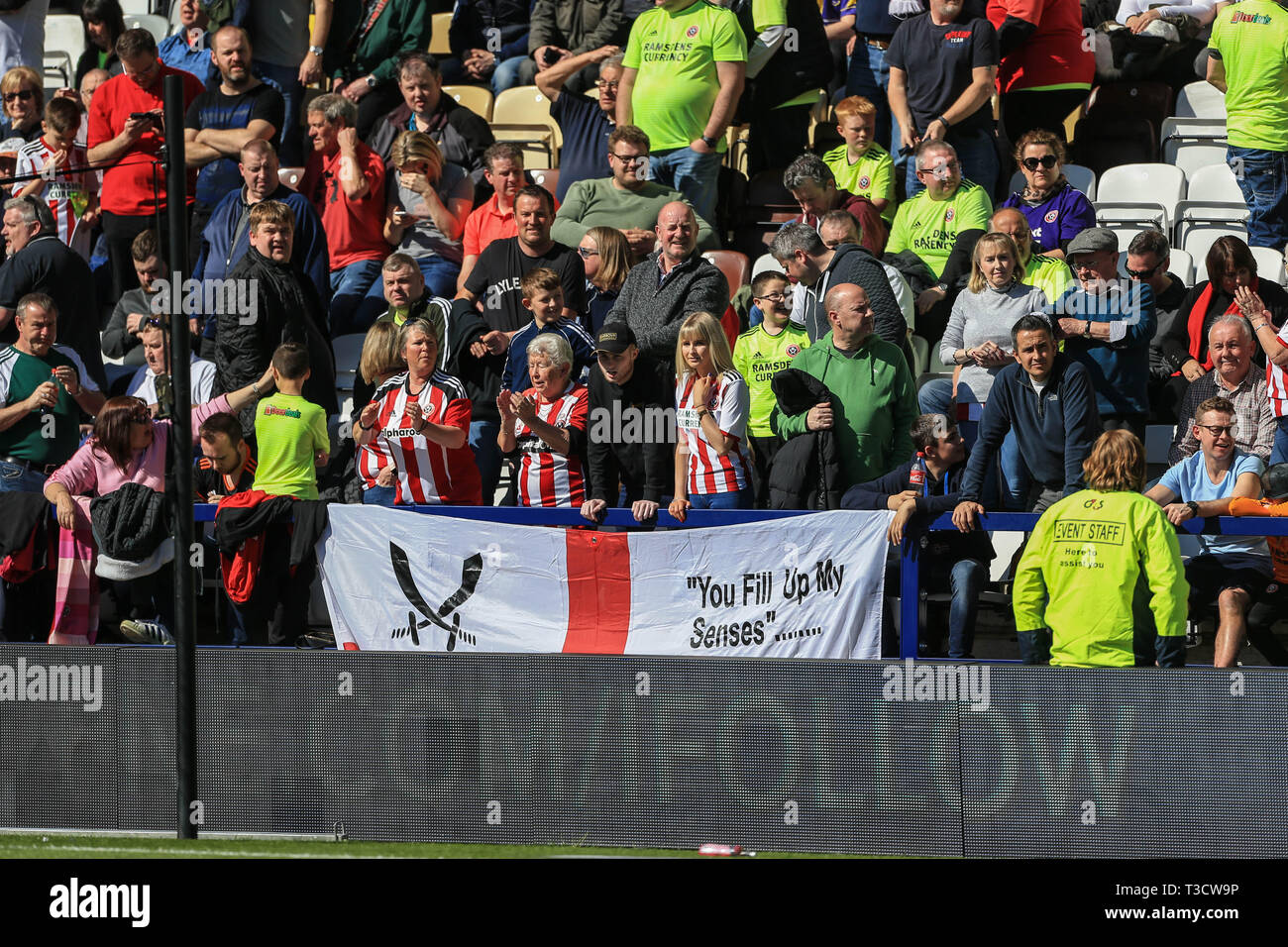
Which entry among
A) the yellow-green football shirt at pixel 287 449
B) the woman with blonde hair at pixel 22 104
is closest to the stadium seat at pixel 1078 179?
the yellow-green football shirt at pixel 287 449

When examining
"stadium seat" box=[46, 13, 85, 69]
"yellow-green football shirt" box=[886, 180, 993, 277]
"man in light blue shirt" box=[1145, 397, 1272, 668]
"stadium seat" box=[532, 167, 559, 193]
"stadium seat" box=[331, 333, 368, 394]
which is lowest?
"man in light blue shirt" box=[1145, 397, 1272, 668]

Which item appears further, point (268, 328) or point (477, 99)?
point (477, 99)

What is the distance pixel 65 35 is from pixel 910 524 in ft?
35.8

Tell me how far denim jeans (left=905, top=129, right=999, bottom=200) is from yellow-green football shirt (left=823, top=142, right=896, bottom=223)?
0.18 metres

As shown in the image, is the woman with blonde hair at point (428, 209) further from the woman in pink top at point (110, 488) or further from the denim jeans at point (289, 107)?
the woman in pink top at point (110, 488)

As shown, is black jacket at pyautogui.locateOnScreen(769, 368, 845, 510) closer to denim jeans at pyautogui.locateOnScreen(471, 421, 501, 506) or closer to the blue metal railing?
the blue metal railing

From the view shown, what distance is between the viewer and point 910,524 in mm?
8531

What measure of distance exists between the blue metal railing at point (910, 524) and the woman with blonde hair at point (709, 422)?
34cm

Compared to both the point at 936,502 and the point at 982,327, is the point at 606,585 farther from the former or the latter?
the point at 982,327

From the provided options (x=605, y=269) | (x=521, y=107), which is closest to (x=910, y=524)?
(x=605, y=269)

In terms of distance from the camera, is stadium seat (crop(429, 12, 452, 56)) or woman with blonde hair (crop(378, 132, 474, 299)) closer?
woman with blonde hair (crop(378, 132, 474, 299))

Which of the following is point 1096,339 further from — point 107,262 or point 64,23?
point 64,23

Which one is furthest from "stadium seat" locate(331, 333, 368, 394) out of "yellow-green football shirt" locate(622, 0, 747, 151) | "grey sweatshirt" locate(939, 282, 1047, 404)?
"grey sweatshirt" locate(939, 282, 1047, 404)

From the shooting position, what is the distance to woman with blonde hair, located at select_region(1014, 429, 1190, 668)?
7.67m
